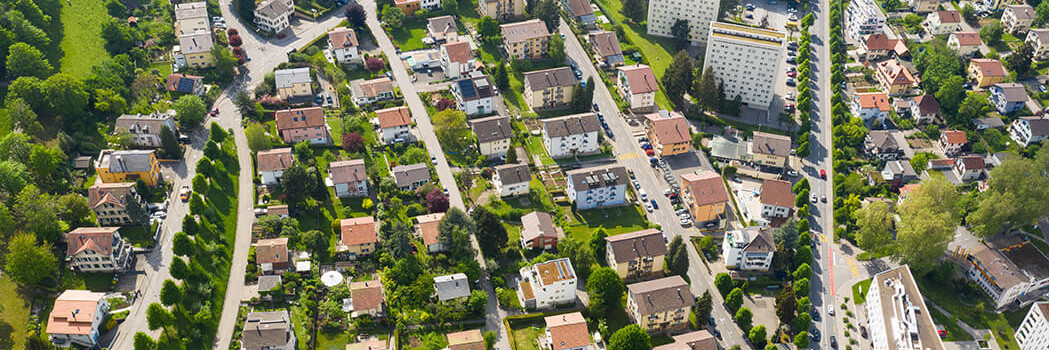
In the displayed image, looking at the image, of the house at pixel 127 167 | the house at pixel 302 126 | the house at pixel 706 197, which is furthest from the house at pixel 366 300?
the house at pixel 706 197

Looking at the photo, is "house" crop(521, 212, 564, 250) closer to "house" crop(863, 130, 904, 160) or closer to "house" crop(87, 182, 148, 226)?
"house" crop(87, 182, 148, 226)

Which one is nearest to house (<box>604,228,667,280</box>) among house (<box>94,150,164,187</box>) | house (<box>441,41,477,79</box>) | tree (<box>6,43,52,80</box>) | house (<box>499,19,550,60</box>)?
house (<box>441,41,477,79</box>)

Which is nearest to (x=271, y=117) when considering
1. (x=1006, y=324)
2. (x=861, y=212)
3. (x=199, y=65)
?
(x=199, y=65)

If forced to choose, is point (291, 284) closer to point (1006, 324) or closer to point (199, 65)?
point (199, 65)

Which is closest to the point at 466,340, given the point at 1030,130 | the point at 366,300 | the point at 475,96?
the point at 366,300

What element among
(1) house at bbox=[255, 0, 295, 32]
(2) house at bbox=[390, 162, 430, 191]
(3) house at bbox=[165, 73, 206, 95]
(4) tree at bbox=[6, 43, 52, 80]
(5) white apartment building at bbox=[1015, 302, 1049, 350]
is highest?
(4) tree at bbox=[6, 43, 52, 80]

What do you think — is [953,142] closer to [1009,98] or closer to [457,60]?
[1009,98]
